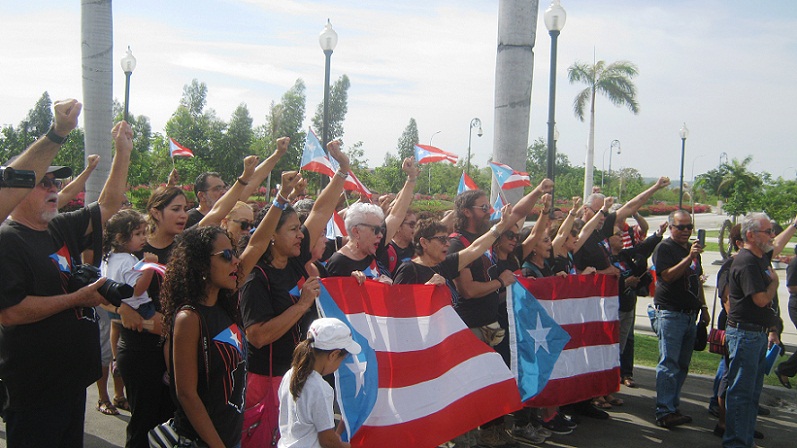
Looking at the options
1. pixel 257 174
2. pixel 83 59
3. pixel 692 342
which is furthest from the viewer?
pixel 83 59

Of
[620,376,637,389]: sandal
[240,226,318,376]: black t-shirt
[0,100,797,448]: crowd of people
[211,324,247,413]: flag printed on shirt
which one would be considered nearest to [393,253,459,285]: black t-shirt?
[0,100,797,448]: crowd of people

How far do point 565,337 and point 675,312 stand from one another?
4.10 feet

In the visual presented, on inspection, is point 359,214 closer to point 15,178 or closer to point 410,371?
point 410,371

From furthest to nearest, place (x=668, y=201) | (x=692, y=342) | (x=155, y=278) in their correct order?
(x=668, y=201), (x=692, y=342), (x=155, y=278)

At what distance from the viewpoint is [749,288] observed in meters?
Result: 5.40

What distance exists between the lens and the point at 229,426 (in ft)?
9.88

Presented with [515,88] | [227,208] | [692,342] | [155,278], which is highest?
[515,88]

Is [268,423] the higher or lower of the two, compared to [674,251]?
lower

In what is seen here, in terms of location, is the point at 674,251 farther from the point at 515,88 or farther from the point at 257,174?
the point at 257,174

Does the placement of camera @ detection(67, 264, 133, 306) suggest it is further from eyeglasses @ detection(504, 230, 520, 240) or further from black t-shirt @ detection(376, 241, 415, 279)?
eyeglasses @ detection(504, 230, 520, 240)

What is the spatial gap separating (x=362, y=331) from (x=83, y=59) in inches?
221

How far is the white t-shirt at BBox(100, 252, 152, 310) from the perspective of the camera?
3979 mm

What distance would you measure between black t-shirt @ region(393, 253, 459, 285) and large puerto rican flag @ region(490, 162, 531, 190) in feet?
7.09

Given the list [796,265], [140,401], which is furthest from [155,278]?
[796,265]
